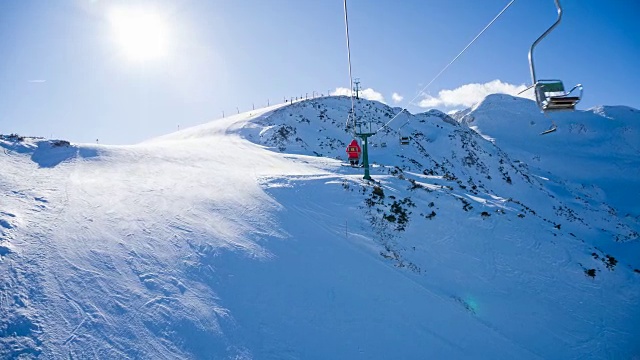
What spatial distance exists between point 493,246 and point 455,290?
5.27 metres

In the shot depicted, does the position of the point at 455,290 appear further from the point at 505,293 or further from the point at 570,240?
the point at 570,240

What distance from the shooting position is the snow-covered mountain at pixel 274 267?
808cm

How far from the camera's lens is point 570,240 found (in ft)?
66.9

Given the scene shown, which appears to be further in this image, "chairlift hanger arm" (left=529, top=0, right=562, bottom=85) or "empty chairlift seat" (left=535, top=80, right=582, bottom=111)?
"empty chairlift seat" (left=535, top=80, right=582, bottom=111)

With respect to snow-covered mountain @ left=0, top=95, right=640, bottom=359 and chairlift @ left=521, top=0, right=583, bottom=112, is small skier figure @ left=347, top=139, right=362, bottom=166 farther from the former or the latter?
chairlift @ left=521, top=0, right=583, bottom=112

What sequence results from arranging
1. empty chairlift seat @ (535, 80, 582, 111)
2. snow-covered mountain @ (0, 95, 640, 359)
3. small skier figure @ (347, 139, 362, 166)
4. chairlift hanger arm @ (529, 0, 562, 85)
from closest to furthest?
chairlift hanger arm @ (529, 0, 562, 85) → snow-covered mountain @ (0, 95, 640, 359) → empty chairlift seat @ (535, 80, 582, 111) → small skier figure @ (347, 139, 362, 166)

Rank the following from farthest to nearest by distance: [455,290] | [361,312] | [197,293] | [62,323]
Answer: [455,290]
[361,312]
[197,293]
[62,323]

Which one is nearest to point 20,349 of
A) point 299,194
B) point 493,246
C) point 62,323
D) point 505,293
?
point 62,323

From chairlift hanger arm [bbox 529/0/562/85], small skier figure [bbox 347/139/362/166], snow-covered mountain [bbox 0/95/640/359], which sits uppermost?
chairlift hanger arm [bbox 529/0/562/85]

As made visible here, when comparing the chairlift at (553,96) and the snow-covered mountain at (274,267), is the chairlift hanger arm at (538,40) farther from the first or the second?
the snow-covered mountain at (274,267)

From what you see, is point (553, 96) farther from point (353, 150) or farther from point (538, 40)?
point (353, 150)

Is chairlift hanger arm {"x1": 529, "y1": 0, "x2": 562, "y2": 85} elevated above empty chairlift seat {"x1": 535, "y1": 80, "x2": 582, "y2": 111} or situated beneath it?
elevated above

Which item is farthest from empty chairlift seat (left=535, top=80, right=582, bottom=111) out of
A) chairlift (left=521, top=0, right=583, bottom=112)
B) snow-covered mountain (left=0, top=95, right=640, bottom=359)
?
snow-covered mountain (left=0, top=95, right=640, bottom=359)

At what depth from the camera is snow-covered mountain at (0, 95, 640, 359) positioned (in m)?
8.08
